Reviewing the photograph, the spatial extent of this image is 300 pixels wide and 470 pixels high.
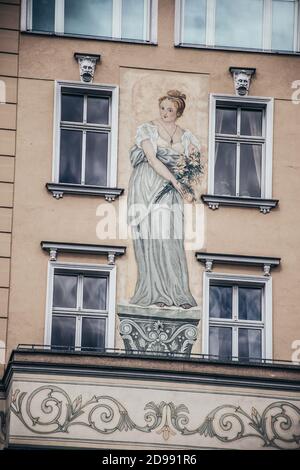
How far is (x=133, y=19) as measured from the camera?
Answer: 1216 inches

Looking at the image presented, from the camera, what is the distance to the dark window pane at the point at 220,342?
29.4 meters

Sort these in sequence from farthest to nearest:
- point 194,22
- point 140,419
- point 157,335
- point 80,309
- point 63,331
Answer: point 194,22 < point 80,309 < point 63,331 < point 157,335 < point 140,419

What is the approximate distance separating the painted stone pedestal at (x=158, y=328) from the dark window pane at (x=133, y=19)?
467 centimetres

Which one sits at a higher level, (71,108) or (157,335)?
(71,108)

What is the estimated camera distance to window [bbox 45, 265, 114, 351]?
29.2m

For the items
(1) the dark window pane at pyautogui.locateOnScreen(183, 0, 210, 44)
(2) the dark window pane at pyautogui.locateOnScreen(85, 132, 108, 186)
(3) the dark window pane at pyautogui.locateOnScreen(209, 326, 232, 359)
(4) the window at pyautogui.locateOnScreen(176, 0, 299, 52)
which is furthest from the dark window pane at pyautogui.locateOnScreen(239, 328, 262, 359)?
(1) the dark window pane at pyautogui.locateOnScreen(183, 0, 210, 44)

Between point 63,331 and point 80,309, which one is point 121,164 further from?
point 63,331

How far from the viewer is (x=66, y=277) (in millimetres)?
29547

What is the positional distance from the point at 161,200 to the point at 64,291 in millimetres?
2151

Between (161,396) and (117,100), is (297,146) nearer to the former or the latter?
(117,100)

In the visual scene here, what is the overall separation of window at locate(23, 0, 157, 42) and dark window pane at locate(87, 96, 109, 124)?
1.06 metres

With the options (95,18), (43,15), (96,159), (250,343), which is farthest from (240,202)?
(43,15)
